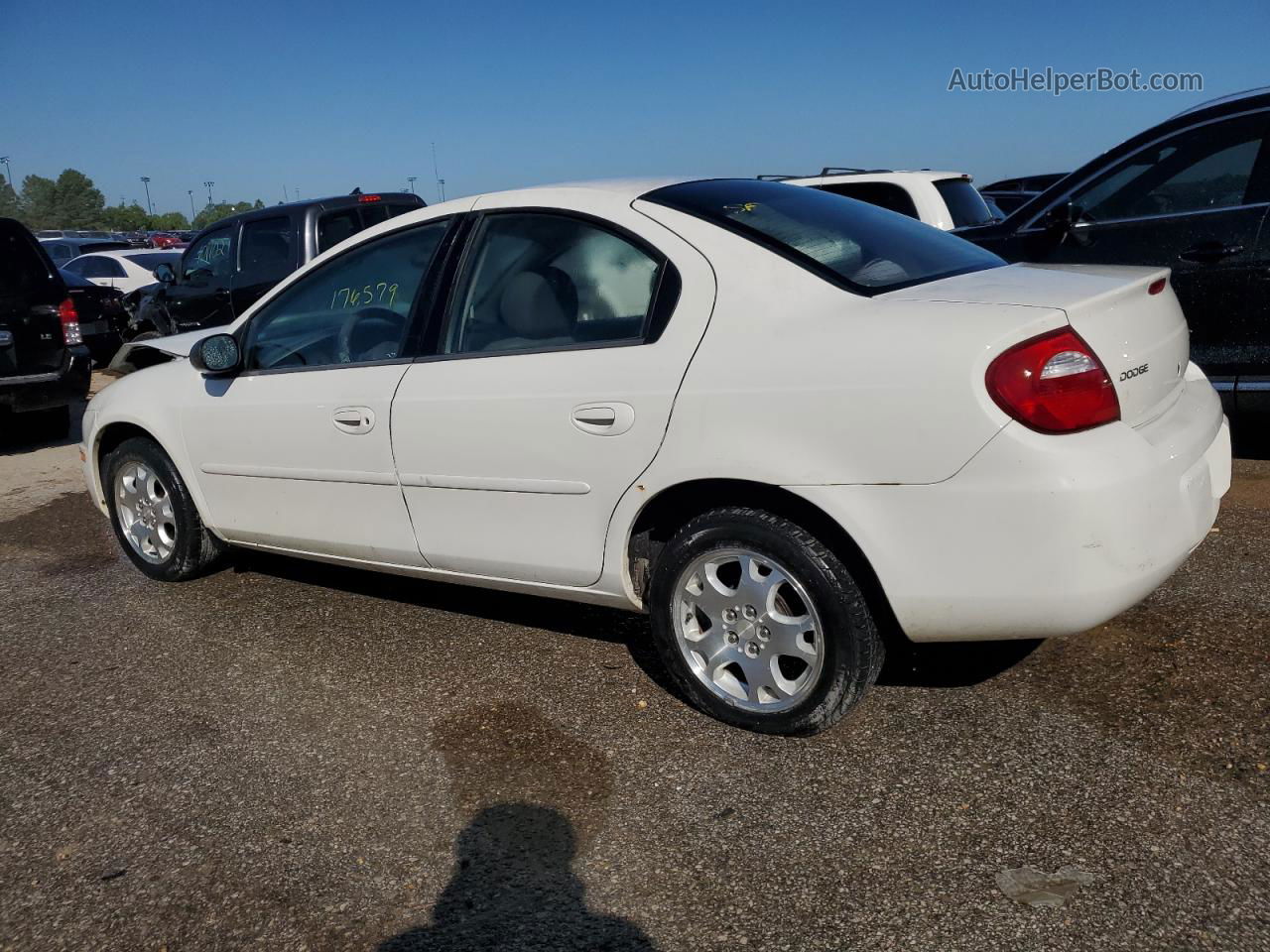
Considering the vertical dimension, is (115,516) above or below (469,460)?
below

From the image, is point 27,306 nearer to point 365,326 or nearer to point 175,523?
point 175,523

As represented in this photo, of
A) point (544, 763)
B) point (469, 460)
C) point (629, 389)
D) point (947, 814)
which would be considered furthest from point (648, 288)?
point (947, 814)

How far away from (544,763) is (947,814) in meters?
1.13

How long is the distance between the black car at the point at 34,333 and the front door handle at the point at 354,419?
5.44 metres

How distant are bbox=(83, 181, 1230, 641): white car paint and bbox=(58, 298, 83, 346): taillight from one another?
5346mm

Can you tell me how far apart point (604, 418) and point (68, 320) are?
22.3 feet

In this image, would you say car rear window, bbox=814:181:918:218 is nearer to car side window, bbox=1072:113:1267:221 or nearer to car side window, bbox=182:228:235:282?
car side window, bbox=1072:113:1267:221

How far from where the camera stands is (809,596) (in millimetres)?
2994

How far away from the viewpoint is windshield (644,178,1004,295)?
3.21m

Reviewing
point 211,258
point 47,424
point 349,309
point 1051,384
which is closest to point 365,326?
point 349,309

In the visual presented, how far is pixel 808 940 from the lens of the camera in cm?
233

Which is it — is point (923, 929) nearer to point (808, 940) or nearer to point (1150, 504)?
point (808, 940)

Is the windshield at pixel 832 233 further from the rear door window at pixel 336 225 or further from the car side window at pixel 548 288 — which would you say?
the rear door window at pixel 336 225

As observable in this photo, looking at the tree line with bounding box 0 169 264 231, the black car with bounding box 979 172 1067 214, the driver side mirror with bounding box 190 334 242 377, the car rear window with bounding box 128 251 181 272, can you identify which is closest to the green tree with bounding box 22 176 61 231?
the tree line with bounding box 0 169 264 231
